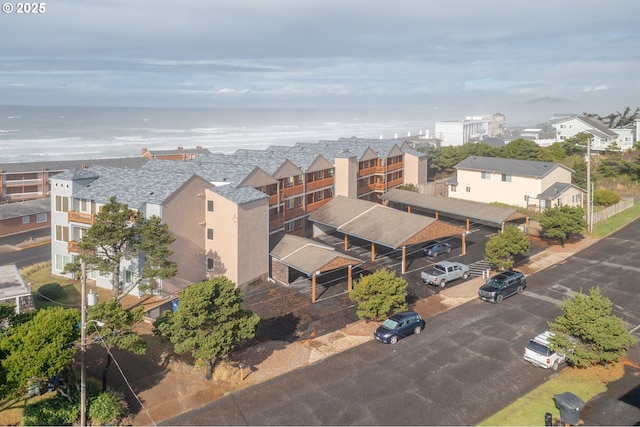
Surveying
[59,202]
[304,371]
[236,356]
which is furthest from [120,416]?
[59,202]

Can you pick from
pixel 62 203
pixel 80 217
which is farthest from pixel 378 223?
pixel 62 203

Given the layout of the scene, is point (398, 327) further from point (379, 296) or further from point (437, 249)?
point (437, 249)

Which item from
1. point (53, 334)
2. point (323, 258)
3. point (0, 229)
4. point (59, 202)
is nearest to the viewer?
point (53, 334)

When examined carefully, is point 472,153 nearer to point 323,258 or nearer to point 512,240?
point 512,240

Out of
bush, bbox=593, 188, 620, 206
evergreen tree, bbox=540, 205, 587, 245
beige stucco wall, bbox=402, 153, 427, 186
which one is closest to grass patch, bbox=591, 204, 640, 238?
bush, bbox=593, 188, 620, 206

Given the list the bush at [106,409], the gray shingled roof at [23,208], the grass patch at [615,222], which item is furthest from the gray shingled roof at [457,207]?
the gray shingled roof at [23,208]

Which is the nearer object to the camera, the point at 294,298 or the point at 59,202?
the point at 294,298

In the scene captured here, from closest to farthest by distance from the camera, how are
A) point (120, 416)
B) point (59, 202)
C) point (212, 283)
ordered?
1. point (120, 416)
2. point (212, 283)
3. point (59, 202)
